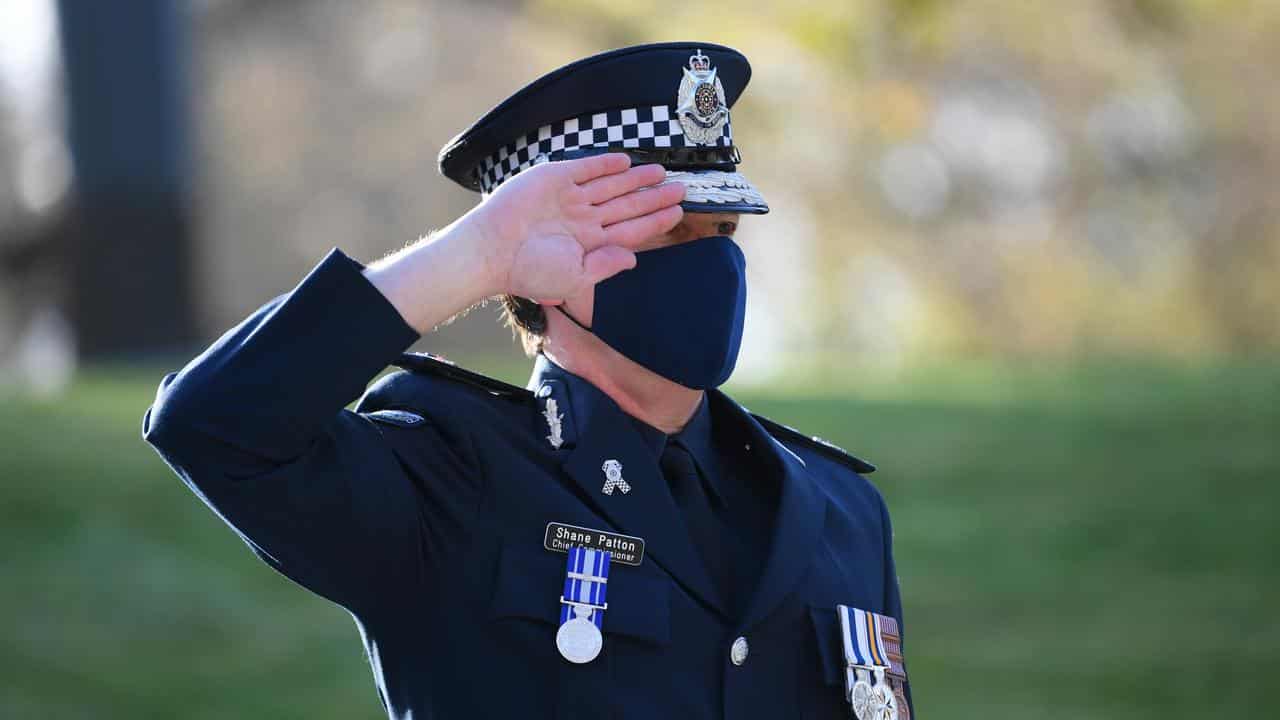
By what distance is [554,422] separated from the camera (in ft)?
9.22

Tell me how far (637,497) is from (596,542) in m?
0.12

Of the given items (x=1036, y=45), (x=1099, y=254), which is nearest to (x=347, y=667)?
(x=1036, y=45)

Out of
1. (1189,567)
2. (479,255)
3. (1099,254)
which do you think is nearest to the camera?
(479,255)

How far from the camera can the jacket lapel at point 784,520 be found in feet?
9.09

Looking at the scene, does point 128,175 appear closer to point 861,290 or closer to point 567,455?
point 567,455

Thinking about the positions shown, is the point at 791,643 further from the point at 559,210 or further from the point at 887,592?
the point at 559,210

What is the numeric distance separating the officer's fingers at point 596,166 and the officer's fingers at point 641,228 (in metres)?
0.08

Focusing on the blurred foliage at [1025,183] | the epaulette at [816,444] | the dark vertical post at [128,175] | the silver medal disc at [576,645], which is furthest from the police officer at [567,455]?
the blurred foliage at [1025,183]

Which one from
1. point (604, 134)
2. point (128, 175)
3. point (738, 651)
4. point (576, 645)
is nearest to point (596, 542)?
point (576, 645)

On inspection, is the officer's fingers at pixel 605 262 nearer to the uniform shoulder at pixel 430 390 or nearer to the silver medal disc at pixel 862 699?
the uniform shoulder at pixel 430 390

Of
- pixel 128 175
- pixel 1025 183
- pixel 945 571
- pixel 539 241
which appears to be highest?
pixel 1025 183

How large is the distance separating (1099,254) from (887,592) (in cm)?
2130

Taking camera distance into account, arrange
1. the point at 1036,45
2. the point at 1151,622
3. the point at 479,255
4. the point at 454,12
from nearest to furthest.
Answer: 1. the point at 479,255
2. the point at 1151,622
3. the point at 1036,45
4. the point at 454,12

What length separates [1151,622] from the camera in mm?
7922
